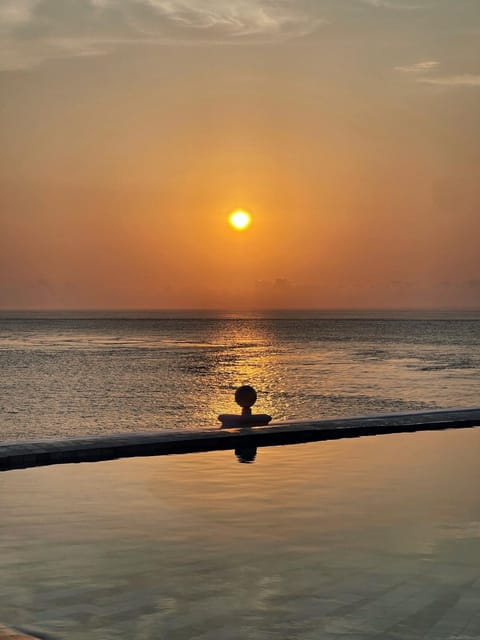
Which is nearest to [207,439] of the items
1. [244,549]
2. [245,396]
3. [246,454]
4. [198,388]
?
[246,454]

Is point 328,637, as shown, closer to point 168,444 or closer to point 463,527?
point 463,527

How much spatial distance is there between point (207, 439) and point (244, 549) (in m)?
5.60

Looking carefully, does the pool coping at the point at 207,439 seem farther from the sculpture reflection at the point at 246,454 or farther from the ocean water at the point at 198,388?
the ocean water at the point at 198,388

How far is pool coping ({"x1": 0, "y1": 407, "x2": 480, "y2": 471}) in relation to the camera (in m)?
12.7

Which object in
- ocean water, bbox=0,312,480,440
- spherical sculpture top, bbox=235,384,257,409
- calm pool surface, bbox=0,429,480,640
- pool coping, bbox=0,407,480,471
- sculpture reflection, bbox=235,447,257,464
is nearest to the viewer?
calm pool surface, bbox=0,429,480,640

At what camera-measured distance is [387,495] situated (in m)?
10.8

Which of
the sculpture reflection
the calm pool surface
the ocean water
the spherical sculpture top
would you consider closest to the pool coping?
the sculpture reflection

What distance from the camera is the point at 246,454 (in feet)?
44.6

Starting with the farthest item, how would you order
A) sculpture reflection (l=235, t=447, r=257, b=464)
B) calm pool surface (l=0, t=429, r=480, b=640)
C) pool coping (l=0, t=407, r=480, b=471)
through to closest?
sculpture reflection (l=235, t=447, r=257, b=464) → pool coping (l=0, t=407, r=480, b=471) → calm pool surface (l=0, t=429, r=480, b=640)

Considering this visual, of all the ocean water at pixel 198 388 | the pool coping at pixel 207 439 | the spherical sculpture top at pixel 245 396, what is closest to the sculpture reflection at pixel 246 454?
the pool coping at pixel 207 439

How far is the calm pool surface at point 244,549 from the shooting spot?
6.39 meters

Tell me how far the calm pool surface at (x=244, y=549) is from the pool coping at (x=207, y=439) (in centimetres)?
37

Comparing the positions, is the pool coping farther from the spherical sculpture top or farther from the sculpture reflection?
the spherical sculpture top

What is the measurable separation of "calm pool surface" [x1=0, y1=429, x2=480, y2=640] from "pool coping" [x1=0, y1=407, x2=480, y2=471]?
1.22 ft
